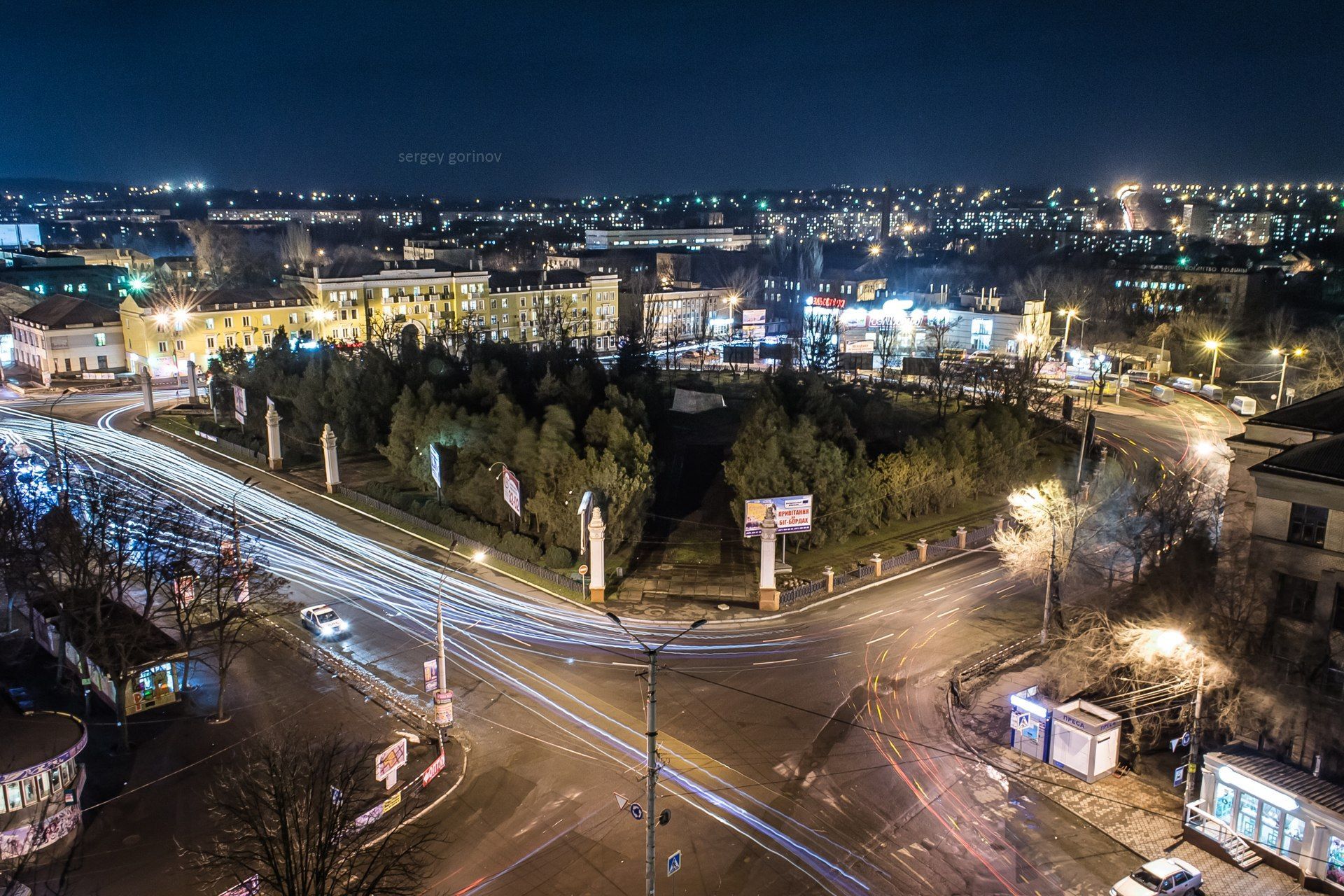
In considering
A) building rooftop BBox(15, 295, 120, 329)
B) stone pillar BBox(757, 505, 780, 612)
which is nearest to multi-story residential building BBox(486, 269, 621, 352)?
building rooftop BBox(15, 295, 120, 329)

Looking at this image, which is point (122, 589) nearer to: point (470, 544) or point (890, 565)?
point (470, 544)

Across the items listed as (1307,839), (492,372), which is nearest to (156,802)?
(1307,839)

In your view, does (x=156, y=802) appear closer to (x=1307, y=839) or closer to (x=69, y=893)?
(x=69, y=893)

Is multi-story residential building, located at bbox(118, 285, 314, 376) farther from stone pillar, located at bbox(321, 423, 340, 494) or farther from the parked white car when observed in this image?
the parked white car

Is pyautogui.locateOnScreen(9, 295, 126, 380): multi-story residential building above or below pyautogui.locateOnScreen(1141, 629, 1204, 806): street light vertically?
above

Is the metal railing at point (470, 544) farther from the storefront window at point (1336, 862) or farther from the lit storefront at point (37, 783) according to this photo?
the storefront window at point (1336, 862)
